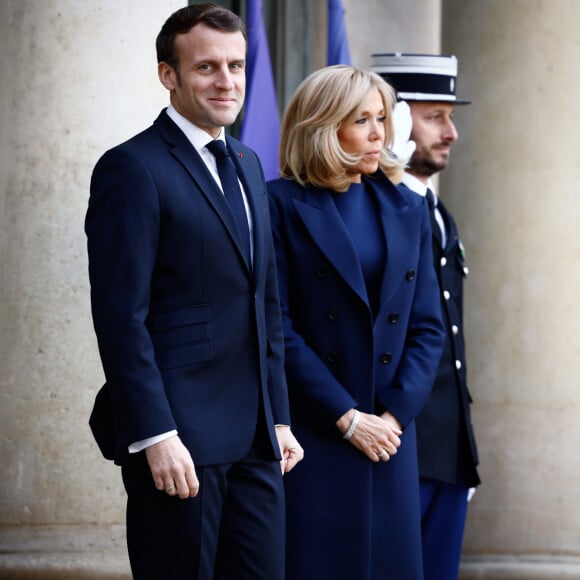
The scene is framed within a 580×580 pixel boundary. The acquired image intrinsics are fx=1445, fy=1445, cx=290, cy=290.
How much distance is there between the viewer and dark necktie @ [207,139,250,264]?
137 inches

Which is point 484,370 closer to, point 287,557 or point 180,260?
point 287,557

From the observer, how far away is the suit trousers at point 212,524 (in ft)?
10.9

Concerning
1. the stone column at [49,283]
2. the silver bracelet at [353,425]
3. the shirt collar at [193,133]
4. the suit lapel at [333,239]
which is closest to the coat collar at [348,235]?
the suit lapel at [333,239]

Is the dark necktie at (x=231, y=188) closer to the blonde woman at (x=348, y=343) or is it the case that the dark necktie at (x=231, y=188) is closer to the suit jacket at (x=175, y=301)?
the suit jacket at (x=175, y=301)

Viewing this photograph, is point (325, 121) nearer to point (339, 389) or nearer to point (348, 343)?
point (348, 343)

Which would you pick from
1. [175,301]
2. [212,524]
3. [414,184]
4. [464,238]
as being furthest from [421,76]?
[212,524]

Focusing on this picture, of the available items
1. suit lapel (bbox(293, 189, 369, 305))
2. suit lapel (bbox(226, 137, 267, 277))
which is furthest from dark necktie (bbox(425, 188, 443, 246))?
suit lapel (bbox(226, 137, 267, 277))

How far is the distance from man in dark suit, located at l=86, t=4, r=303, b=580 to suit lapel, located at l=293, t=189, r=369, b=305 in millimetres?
671

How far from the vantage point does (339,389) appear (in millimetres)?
4188

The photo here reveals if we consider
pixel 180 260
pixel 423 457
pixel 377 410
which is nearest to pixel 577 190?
pixel 423 457

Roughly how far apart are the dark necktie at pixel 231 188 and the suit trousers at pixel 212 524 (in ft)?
1.71

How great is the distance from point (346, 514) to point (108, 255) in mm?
1345

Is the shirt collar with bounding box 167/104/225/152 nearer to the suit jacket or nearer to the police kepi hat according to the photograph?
the suit jacket

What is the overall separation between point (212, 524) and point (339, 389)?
36.6 inches
